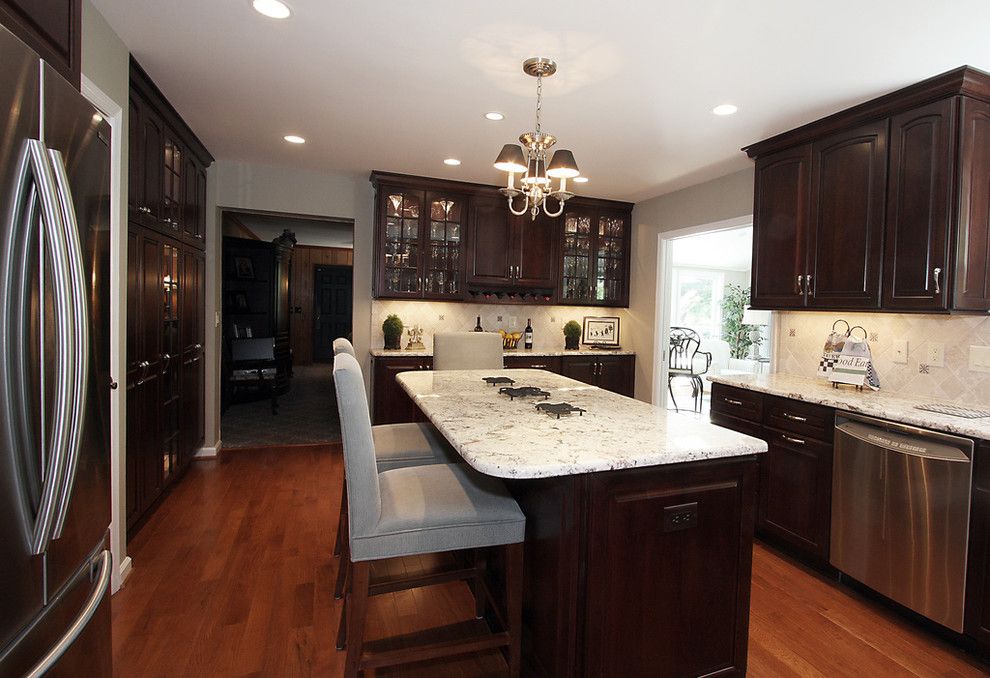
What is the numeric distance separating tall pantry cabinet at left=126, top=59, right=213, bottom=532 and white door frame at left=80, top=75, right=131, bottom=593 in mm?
175

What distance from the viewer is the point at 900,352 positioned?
2.99 metres

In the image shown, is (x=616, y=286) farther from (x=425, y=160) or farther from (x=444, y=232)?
(x=425, y=160)

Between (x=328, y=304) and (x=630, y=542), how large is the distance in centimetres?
977

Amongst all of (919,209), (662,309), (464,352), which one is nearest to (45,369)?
(464,352)

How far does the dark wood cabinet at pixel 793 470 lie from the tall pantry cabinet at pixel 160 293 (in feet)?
11.1

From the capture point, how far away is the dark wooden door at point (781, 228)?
126 inches

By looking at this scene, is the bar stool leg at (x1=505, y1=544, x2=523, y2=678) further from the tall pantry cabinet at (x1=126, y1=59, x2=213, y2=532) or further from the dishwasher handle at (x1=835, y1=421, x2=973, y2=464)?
the tall pantry cabinet at (x1=126, y1=59, x2=213, y2=532)

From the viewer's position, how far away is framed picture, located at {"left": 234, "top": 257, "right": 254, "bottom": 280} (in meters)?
6.74

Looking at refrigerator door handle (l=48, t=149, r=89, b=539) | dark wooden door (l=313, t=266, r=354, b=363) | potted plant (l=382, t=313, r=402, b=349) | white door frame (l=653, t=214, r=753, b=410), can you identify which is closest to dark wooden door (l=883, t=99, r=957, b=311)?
white door frame (l=653, t=214, r=753, b=410)

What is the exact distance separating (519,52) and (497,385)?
158 cm

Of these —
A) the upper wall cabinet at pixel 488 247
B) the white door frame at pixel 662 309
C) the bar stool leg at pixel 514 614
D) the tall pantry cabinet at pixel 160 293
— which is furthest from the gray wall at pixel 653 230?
the tall pantry cabinet at pixel 160 293

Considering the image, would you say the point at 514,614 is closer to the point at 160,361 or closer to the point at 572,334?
the point at 160,361

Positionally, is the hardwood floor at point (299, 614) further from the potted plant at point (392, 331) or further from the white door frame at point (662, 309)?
the white door frame at point (662, 309)

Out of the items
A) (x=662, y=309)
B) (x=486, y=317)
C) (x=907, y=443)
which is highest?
(x=662, y=309)
